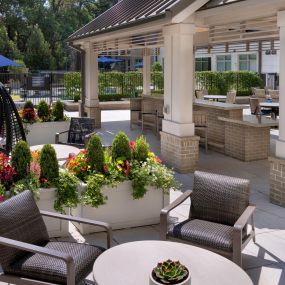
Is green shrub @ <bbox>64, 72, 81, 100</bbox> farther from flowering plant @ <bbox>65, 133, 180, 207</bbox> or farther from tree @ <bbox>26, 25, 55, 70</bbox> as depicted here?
flowering plant @ <bbox>65, 133, 180, 207</bbox>

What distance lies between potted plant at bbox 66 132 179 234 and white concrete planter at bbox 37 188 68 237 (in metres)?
0.32

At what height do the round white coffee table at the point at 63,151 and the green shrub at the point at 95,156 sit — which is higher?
the green shrub at the point at 95,156

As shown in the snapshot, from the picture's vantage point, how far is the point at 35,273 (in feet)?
13.5

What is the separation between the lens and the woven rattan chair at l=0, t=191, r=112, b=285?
13.1 feet

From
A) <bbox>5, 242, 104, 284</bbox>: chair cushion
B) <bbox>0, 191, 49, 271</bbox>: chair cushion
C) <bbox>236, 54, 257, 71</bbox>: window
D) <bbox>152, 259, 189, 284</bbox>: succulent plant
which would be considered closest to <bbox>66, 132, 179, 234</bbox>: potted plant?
<bbox>0, 191, 49, 271</bbox>: chair cushion

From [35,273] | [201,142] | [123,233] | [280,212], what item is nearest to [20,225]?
[35,273]

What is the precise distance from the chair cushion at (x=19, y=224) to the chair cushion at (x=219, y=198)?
1.84 meters

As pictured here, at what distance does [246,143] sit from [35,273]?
757 centimetres

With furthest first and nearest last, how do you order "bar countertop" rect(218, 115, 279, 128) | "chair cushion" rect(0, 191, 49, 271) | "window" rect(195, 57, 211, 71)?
"window" rect(195, 57, 211, 71)
"bar countertop" rect(218, 115, 279, 128)
"chair cushion" rect(0, 191, 49, 271)

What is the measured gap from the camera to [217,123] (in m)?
12.5

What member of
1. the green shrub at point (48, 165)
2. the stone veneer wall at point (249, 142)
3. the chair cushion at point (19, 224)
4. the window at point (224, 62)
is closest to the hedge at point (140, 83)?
the window at point (224, 62)

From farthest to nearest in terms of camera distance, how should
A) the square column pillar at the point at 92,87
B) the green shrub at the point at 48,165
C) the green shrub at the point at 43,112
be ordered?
the square column pillar at the point at 92,87, the green shrub at the point at 43,112, the green shrub at the point at 48,165

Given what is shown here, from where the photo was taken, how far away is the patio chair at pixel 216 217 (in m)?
4.80

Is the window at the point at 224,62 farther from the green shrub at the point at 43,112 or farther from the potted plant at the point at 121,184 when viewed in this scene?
the potted plant at the point at 121,184
